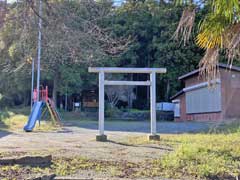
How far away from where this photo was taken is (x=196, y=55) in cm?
3825

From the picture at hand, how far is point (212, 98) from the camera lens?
29453 millimetres

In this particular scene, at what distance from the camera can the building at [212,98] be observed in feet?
91.4

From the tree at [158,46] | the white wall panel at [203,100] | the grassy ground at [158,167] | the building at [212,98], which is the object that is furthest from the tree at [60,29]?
the tree at [158,46]

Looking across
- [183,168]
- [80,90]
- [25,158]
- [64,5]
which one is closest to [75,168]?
[25,158]

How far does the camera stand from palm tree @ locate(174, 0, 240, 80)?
626 cm

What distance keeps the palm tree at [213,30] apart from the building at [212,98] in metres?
18.1

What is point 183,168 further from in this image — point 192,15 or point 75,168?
point 192,15

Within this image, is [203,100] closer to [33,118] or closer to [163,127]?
[163,127]

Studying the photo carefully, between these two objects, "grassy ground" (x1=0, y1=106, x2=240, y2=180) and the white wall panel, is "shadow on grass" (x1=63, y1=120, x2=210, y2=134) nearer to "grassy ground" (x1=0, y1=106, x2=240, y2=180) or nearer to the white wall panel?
the white wall panel

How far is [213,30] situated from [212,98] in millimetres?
23526

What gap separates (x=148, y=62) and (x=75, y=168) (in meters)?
36.3

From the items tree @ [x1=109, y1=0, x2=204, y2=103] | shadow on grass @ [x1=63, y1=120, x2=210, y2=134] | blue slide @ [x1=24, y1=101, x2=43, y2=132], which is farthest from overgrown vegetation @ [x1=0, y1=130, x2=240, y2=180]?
tree @ [x1=109, y1=0, x2=204, y2=103]

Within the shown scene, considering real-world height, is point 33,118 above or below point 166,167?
above

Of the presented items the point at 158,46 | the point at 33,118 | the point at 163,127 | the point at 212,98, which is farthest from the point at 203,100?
the point at 33,118
